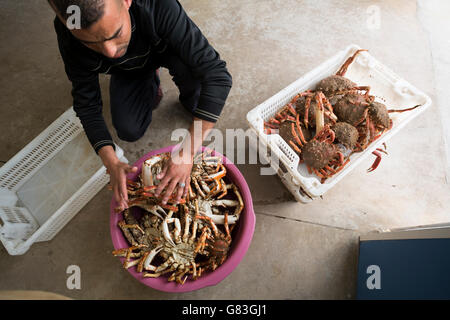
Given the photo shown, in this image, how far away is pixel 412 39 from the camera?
7.84ft

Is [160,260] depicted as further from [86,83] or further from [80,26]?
[80,26]

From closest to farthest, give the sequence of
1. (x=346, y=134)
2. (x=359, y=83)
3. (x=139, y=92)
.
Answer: (x=346, y=134)
(x=139, y=92)
(x=359, y=83)

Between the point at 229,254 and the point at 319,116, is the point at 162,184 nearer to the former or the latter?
the point at 229,254

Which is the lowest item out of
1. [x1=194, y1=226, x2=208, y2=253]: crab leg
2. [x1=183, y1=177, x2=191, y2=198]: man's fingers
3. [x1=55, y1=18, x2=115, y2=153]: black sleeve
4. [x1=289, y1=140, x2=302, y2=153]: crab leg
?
[x1=194, y1=226, x2=208, y2=253]: crab leg

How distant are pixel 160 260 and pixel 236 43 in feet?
5.75

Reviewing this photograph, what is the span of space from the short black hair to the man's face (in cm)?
1

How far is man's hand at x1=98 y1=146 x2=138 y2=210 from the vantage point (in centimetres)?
123

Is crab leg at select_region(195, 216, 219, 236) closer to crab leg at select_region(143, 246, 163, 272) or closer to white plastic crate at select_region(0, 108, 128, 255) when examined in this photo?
crab leg at select_region(143, 246, 163, 272)

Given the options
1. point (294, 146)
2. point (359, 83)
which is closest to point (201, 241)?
point (294, 146)

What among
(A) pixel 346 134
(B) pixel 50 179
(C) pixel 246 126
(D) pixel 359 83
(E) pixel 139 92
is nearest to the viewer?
(A) pixel 346 134

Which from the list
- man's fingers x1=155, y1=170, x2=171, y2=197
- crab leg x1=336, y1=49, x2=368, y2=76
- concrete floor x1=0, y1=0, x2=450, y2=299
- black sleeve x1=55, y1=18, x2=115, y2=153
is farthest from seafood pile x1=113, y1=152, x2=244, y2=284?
crab leg x1=336, y1=49, x2=368, y2=76

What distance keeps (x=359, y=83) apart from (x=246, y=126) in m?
0.81

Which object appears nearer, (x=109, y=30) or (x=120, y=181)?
(x=109, y=30)

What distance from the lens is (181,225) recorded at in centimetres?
147
